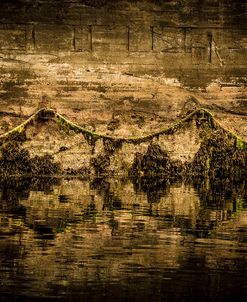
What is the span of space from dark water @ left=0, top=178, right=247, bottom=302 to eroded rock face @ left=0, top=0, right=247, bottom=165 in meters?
1.43

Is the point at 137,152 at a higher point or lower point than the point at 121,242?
higher

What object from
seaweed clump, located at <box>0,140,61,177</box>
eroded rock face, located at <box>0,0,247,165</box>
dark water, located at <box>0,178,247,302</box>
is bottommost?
dark water, located at <box>0,178,247,302</box>

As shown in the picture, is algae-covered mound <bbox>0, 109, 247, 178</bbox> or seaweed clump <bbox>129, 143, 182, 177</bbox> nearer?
algae-covered mound <bbox>0, 109, 247, 178</bbox>

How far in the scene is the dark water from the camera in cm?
737

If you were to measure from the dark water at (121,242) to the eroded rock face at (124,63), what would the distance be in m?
1.43

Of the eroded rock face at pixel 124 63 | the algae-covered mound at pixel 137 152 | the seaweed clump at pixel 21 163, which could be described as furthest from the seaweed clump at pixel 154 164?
the seaweed clump at pixel 21 163

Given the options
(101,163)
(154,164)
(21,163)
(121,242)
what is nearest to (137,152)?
(154,164)

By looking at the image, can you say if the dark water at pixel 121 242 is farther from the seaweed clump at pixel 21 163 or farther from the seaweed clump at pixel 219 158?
the seaweed clump at pixel 219 158

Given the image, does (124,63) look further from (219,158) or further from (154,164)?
(219,158)

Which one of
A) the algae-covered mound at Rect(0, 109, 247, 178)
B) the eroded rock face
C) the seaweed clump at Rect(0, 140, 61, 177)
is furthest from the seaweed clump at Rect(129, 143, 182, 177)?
the seaweed clump at Rect(0, 140, 61, 177)

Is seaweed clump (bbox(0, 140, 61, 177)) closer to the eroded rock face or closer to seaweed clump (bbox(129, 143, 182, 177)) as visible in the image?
the eroded rock face

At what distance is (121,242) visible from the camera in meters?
9.28

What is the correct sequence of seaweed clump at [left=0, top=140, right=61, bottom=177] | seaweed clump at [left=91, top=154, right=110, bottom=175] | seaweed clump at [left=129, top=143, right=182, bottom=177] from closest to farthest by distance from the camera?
seaweed clump at [left=0, top=140, right=61, bottom=177], seaweed clump at [left=91, top=154, right=110, bottom=175], seaweed clump at [left=129, top=143, right=182, bottom=177]

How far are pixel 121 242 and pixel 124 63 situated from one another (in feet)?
20.1
